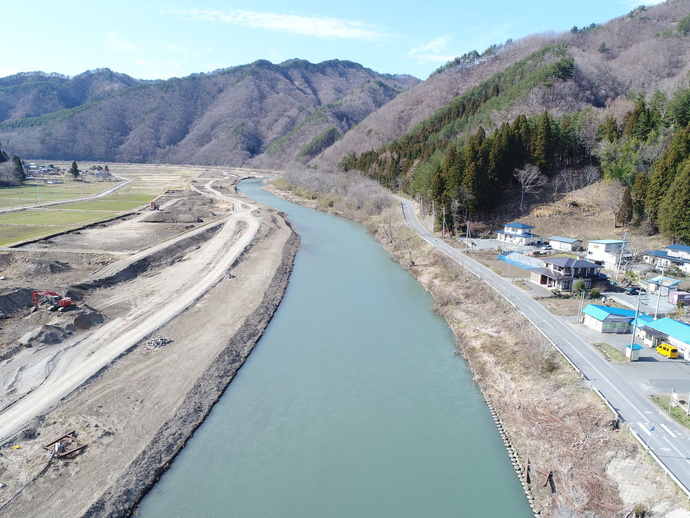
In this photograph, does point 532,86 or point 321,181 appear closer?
point 532,86

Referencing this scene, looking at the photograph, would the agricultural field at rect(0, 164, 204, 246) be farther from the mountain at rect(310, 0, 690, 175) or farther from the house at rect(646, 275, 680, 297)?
the house at rect(646, 275, 680, 297)

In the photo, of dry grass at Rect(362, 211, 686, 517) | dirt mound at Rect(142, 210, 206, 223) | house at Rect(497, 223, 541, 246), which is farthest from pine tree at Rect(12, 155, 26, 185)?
dry grass at Rect(362, 211, 686, 517)

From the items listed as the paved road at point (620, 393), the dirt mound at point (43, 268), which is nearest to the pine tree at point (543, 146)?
the paved road at point (620, 393)

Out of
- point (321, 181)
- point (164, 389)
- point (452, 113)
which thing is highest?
point (452, 113)

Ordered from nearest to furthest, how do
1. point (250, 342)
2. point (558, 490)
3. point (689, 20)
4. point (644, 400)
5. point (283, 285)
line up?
point (558, 490) < point (644, 400) < point (250, 342) < point (283, 285) < point (689, 20)

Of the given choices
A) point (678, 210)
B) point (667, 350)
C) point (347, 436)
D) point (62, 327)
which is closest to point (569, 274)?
point (667, 350)

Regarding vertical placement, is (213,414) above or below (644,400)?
below

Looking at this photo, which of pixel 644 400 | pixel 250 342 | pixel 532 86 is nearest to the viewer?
pixel 644 400

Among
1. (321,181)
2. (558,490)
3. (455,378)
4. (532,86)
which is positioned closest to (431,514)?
(558,490)

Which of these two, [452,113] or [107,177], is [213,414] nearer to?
[452,113]
